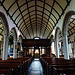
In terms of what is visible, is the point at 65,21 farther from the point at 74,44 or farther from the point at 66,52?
the point at 74,44

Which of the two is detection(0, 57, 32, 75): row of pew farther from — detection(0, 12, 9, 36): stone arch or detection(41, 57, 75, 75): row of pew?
detection(0, 12, 9, 36): stone arch

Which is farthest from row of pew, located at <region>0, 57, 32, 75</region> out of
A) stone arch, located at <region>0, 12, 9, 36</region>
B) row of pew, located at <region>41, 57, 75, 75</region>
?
stone arch, located at <region>0, 12, 9, 36</region>

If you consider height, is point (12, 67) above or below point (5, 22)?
below

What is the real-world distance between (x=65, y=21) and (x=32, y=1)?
399 centimetres

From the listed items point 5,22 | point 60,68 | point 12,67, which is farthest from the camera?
point 5,22

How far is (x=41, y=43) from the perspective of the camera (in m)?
16.2

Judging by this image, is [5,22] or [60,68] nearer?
[60,68]

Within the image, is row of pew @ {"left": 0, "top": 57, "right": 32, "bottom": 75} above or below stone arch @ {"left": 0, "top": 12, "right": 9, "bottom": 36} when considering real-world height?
below

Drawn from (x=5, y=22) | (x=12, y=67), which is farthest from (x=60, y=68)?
(x=5, y=22)

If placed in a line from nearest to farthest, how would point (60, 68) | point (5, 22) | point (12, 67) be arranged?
1. point (60, 68)
2. point (12, 67)
3. point (5, 22)

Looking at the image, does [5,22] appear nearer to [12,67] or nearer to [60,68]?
[12,67]

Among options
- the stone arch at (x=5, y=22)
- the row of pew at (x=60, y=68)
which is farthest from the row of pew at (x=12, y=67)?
the stone arch at (x=5, y=22)

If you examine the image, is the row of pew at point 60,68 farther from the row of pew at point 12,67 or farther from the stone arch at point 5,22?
the stone arch at point 5,22

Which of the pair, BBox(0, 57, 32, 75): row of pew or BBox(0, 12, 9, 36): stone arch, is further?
BBox(0, 12, 9, 36): stone arch
